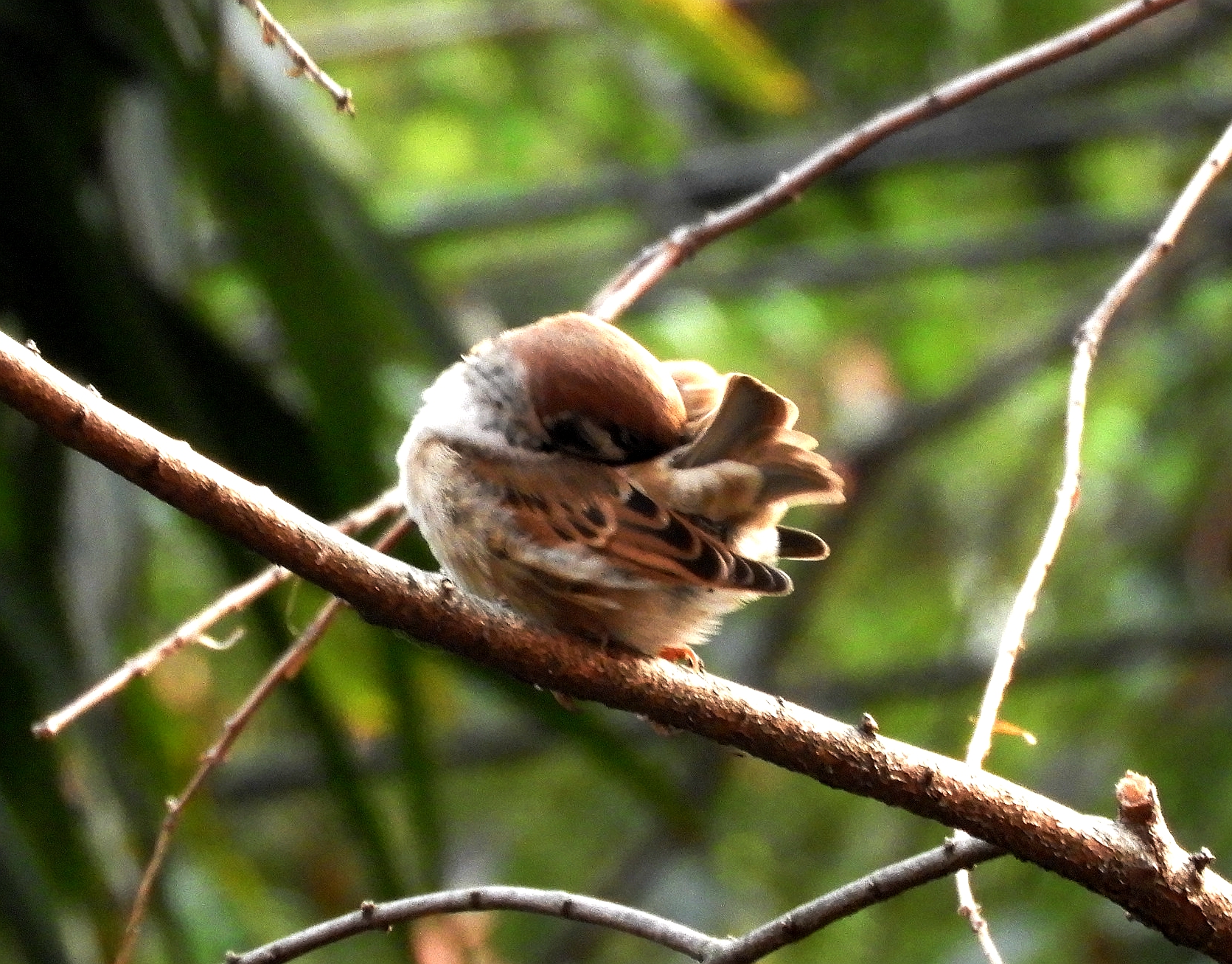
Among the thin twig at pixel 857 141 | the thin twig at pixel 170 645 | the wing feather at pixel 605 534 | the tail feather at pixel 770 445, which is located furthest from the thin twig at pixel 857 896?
the thin twig at pixel 857 141

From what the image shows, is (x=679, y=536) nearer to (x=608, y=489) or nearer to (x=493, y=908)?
(x=608, y=489)

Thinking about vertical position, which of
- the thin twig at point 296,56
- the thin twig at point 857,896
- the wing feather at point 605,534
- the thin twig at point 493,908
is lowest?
the thin twig at point 493,908

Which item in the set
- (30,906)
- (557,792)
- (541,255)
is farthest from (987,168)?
(30,906)

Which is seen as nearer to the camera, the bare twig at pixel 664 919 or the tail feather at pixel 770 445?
the bare twig at pixel 664 919

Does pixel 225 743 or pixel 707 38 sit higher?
pixel 707 38

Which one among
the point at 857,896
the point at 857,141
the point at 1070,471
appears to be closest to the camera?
the point at 857,896

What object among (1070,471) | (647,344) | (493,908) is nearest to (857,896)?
(493,908)

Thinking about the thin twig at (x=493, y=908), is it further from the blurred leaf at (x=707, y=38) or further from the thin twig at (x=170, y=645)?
the blurred leaf at (x=707, y=38)

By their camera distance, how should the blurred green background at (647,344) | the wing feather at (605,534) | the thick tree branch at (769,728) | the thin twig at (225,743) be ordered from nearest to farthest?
the thick tree branch at (769,728), the thin twig at (225,743), the wing feather at (605,534), the blurred green background at (647,344)
